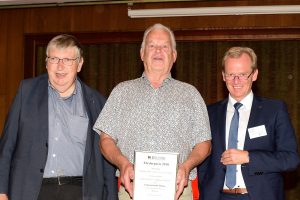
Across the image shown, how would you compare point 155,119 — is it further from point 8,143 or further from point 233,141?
point 8,143

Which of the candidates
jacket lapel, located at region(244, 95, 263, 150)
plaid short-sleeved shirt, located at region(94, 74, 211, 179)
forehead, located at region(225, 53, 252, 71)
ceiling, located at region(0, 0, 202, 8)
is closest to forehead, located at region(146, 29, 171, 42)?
plaid short-sleeved shirt, located at region(94, 74, 211, 179)

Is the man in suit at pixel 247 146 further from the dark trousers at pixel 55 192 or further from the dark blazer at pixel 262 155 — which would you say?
the dark trousers at pixel 55 192

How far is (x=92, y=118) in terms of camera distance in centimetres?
282

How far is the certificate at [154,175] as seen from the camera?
240 centimetres

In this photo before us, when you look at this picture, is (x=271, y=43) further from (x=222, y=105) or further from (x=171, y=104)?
(x=171, y=104)

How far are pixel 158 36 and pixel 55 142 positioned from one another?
0.90 metres

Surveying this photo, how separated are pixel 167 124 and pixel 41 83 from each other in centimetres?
85

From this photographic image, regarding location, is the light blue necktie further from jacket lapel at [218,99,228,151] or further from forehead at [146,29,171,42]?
forehead at [146,29,171,42]

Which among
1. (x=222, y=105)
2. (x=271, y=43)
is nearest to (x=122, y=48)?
(x=271, y=43)

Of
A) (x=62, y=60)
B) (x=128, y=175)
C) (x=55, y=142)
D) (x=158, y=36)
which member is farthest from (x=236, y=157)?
(x=62, y=60)

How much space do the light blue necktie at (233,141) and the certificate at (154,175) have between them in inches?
20.8

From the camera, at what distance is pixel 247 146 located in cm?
280

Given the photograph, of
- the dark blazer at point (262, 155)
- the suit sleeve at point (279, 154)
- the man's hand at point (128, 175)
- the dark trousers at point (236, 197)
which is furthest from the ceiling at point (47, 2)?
the man's hand at point (128, 175)

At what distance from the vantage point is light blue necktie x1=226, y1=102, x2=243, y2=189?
9.11 feet
